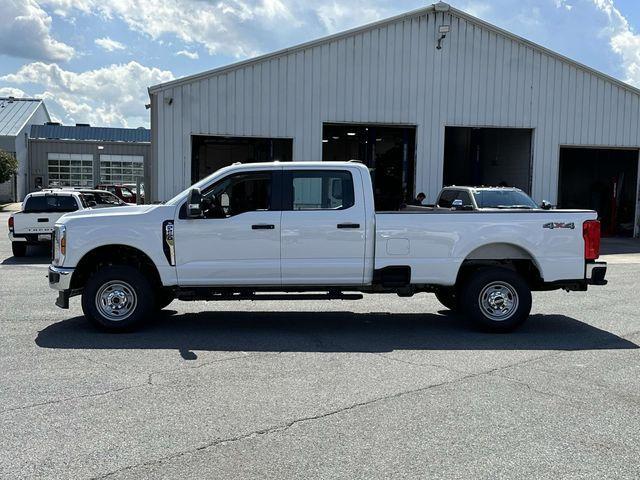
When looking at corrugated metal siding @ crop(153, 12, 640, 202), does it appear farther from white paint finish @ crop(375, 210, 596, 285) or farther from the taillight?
the taillight

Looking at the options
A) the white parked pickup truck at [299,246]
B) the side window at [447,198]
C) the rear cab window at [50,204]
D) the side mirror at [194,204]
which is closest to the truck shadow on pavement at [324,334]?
the white parked pickup truck at [299,246]

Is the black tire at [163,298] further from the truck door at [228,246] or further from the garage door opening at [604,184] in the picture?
the garage door opening at [604,184]

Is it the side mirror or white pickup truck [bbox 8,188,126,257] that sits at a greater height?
the side mirror

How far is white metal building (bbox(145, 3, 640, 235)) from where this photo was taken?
65.3ft

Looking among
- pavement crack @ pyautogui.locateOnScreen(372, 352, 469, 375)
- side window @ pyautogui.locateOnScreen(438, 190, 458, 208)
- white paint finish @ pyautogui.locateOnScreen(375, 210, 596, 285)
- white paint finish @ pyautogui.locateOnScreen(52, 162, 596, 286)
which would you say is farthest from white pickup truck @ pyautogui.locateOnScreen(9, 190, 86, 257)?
pavement crack @ pyautogui.locateOnScreen(372, 352, 469, 375)

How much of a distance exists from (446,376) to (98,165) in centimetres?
5537

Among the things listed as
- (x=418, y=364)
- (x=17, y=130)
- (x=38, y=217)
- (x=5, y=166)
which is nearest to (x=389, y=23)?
(x=38, y=217)

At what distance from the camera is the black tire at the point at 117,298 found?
7816 millimetres

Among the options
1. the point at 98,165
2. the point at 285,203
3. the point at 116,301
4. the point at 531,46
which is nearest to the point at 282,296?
the point at 285,203

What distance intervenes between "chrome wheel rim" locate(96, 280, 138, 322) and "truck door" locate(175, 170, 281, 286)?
65cm

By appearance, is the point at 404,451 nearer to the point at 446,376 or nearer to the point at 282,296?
the point at 446,376

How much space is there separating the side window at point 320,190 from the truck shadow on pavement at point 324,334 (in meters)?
1.60

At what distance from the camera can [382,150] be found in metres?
27.3

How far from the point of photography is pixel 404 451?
4.30 meters
